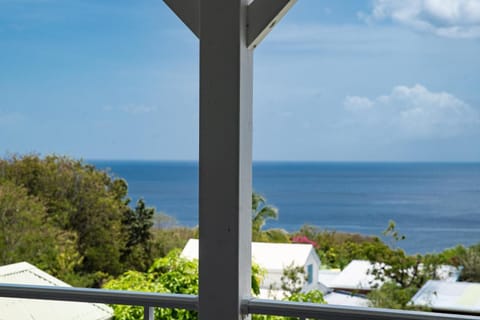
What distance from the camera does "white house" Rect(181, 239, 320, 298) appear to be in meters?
7.02

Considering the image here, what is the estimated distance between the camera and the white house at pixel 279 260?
7.02 m

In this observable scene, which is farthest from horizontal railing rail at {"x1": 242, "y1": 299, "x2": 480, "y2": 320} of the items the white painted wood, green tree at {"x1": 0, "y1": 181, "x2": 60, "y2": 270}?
green tree at {"x1": 0, "y1": 181, "x2": 60, "y2": 270}

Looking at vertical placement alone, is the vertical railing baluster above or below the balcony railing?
below

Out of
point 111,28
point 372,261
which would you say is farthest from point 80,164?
point 372,261

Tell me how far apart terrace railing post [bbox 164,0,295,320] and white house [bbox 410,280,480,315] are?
606cm

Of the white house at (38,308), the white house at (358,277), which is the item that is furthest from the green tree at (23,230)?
the white house at (358,277)

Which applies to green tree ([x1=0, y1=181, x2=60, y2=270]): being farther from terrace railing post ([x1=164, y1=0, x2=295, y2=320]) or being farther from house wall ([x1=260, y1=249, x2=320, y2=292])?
terrace railing post ([x1=164, y1=0, x2=295, y2=320])

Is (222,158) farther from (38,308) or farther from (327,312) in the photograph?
(38,308)

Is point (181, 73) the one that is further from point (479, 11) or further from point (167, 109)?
point (479, 11)

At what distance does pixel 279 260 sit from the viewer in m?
7.21

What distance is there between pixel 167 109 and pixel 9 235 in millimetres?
2928

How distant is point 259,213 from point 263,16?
7122 millimetres

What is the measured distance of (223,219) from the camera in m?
1.28

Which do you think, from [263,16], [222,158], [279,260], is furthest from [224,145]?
[279,260]
